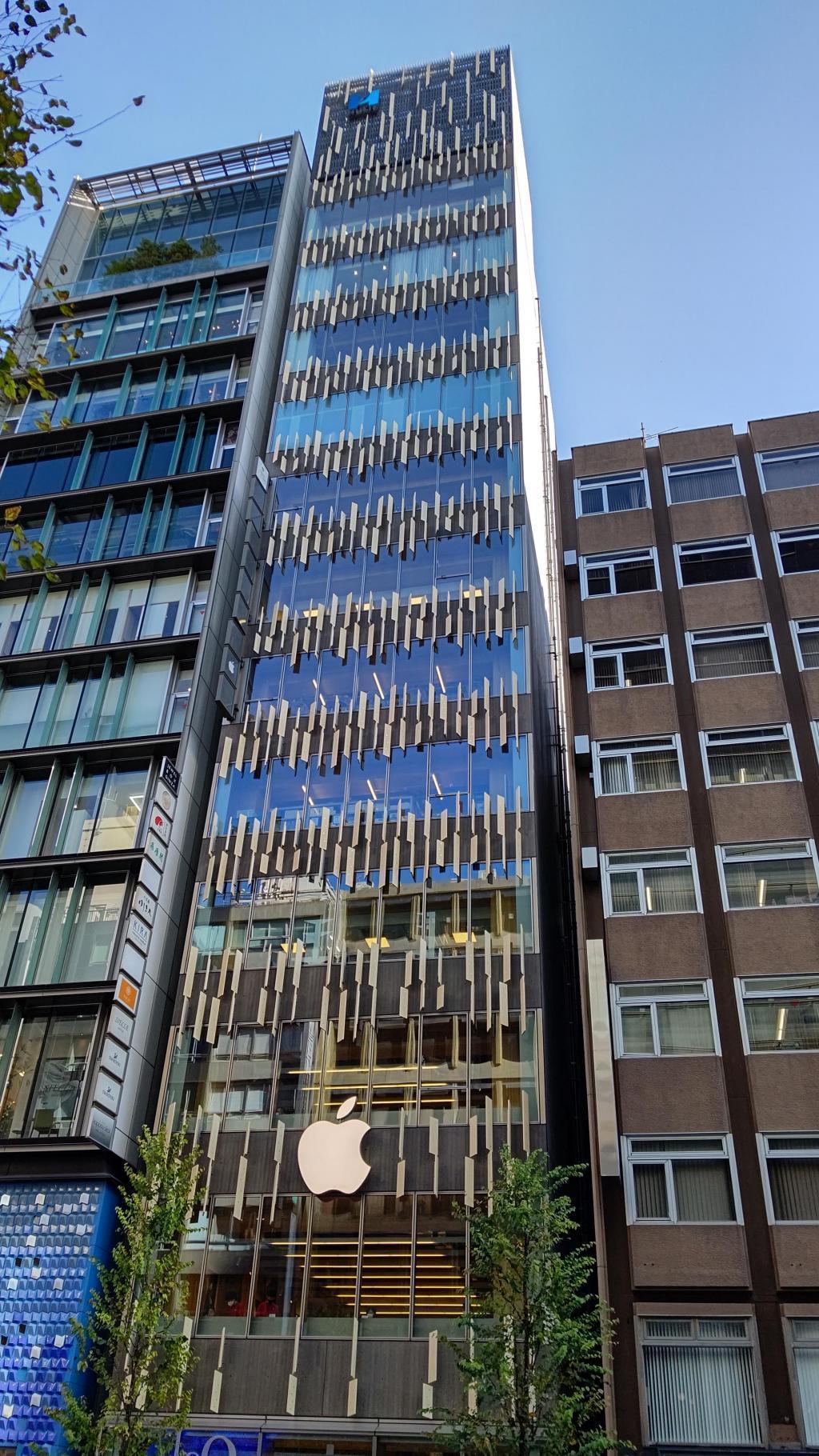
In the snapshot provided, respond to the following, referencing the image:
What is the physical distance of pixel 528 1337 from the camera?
63.5ft

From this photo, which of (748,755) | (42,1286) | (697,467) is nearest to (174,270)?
(697,467)

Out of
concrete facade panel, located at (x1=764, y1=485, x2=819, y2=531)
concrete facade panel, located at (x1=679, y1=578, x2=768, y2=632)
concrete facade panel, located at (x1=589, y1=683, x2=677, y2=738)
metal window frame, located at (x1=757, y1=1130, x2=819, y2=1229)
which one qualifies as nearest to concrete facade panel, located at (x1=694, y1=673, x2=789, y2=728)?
concrete facade panel, located at (x1=589, y1=683, x2=677, y2=738)

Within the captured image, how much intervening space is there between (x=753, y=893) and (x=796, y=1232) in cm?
747

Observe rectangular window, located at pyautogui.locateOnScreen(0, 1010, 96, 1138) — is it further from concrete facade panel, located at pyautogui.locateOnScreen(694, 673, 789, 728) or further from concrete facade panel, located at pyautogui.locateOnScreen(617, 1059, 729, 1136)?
concrete facade panel, located at pyautogui.locateOnScreen(694, 673, 789, 728)

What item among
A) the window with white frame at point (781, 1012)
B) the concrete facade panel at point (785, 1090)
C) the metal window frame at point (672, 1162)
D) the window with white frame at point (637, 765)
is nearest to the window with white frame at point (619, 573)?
the window with white frame at point (637, 765)

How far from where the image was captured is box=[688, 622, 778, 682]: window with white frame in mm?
31188

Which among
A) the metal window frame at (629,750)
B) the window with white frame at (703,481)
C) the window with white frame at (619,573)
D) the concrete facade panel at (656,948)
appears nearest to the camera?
the concrete facade panel at (656,948)

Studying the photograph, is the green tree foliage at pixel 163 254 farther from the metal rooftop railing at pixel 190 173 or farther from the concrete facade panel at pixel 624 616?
the concrete facade panel at pixel 624 616

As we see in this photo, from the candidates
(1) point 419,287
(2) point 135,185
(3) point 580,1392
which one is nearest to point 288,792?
(3) point 580,1392

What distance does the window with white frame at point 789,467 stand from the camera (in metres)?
34.0

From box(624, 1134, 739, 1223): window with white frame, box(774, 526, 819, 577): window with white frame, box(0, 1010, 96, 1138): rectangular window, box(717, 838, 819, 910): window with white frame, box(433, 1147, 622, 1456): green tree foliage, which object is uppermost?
box(774, 526, 819, 577): window with white frame

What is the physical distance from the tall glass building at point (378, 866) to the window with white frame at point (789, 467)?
7.23m

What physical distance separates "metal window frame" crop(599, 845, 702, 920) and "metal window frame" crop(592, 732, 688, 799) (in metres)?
1.68

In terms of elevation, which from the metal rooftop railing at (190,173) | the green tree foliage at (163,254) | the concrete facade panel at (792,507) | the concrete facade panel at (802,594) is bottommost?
the concrete facade panel at (802,594)
